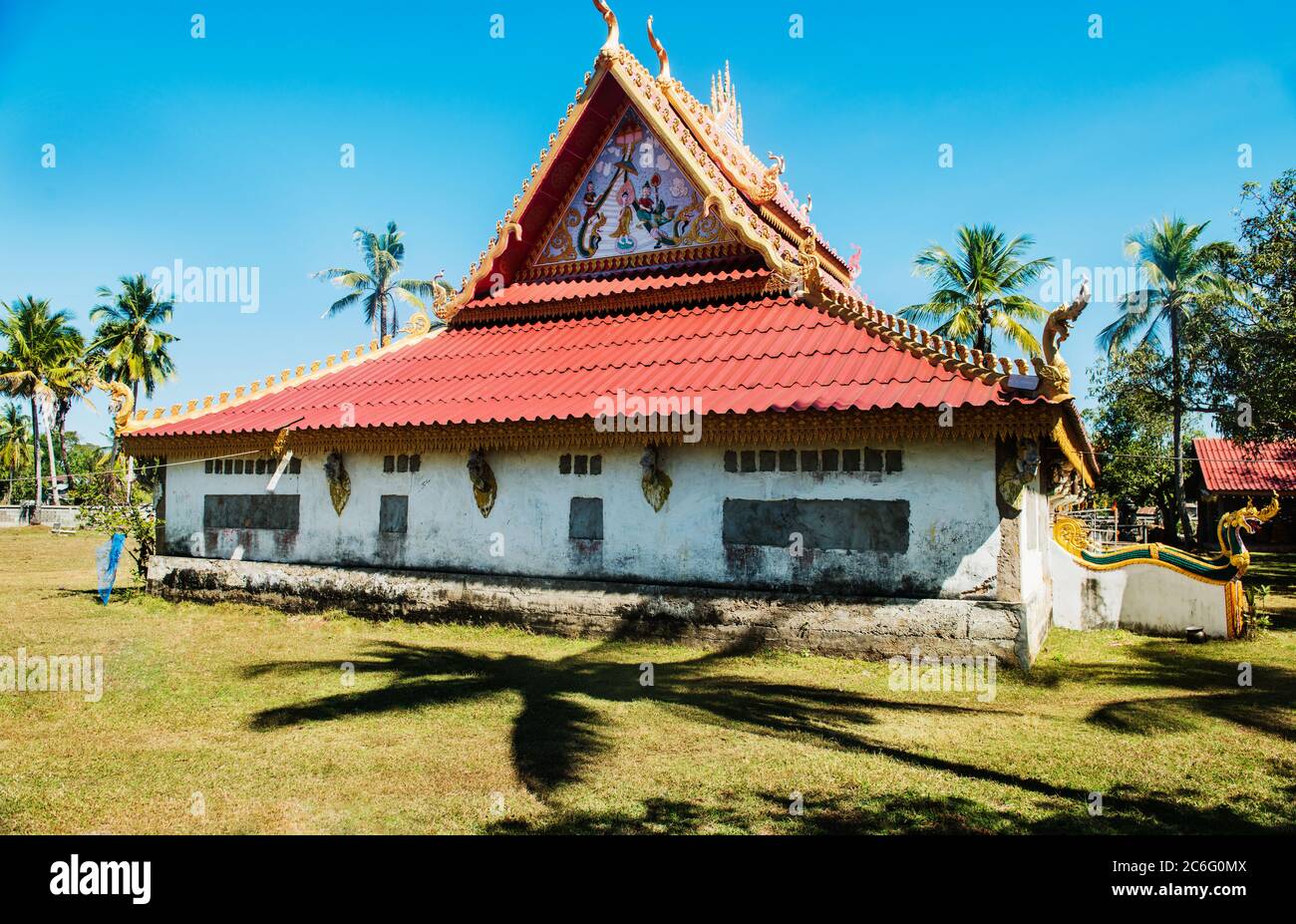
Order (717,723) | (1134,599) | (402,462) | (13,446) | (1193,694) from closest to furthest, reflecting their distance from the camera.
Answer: (717,723) < (1193,694) < (1134,599) < (402,462) < (13,446)

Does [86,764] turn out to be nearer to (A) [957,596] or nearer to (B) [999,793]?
(B) [999,793]

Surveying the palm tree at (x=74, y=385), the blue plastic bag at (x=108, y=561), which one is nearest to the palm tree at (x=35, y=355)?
the palm tree at (x=74, y=385)

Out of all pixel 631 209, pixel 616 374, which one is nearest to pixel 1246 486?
pixel 631 209

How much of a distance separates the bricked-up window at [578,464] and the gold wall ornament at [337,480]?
3792mm

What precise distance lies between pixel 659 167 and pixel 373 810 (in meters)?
11.1

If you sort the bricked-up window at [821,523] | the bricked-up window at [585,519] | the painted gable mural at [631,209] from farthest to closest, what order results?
the painted gable mural at [631,209], the bricked-up window at [585,519], the bricked-up window at [821,523]

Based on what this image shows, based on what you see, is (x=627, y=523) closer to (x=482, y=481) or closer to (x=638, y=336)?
(x=482, y=481)

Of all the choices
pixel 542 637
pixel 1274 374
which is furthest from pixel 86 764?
pixel 1274 374

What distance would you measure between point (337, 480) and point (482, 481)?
108 inches

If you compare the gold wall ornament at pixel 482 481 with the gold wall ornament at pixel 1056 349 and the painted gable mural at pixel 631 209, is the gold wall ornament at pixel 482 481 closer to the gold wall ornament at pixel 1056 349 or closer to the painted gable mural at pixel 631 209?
the painted gable mural at pixel 631 209

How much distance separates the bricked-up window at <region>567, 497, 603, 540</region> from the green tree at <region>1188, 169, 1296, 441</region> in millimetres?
15385

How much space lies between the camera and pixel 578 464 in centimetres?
1120

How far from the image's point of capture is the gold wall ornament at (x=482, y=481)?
11.6m

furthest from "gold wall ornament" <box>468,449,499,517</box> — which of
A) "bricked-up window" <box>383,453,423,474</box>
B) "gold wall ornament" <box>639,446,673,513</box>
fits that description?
"gold wall ornament" <box>639,446,673,513</box>
